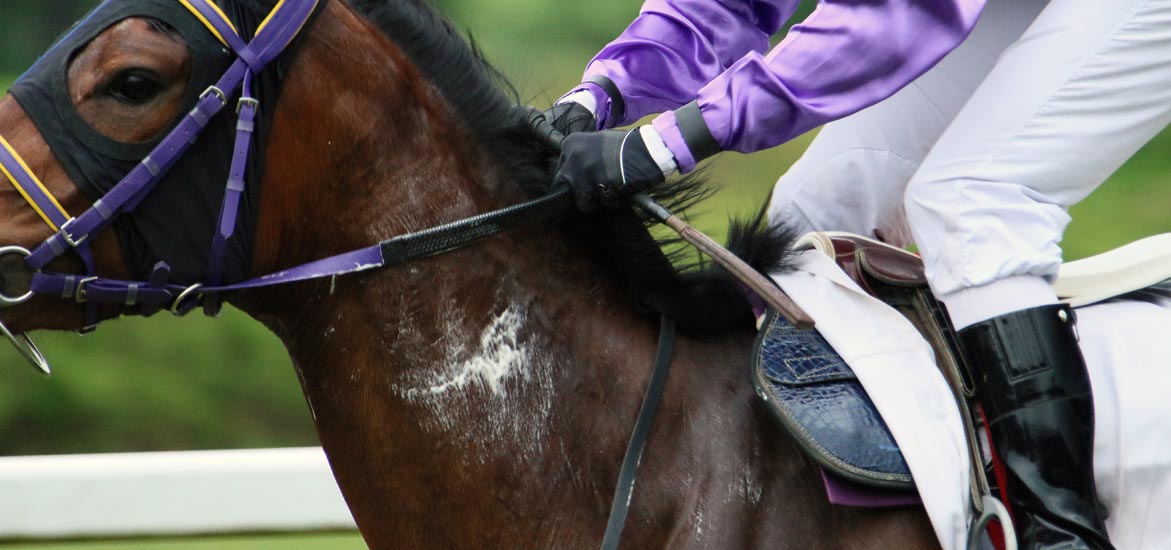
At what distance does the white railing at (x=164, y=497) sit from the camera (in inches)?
148

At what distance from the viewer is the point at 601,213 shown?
190 centimetres

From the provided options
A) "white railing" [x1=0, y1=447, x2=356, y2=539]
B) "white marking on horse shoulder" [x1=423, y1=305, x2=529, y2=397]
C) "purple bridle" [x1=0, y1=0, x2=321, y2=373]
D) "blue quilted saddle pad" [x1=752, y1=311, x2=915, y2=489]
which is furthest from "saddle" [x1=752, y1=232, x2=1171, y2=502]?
"white railing" [x1=0, y1=447, x2=356, y2=539]

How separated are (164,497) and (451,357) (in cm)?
239

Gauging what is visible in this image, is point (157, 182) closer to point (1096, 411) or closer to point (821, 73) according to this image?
point (821, 73)

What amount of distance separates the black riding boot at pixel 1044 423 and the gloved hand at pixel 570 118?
73cm

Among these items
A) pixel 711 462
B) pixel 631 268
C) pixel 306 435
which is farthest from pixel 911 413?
pixel 306 435

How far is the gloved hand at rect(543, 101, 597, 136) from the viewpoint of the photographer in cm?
197

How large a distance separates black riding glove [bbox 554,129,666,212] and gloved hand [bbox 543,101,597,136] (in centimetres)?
14

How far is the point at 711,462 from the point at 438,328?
47cm

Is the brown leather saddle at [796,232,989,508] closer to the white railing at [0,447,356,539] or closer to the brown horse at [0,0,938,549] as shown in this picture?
the brown horse at [0,0,938,549]

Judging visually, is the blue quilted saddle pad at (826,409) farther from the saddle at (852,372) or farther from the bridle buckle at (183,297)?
the bridle buckle at (183,297)

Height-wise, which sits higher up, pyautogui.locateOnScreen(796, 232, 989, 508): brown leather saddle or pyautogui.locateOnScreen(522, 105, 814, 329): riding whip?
pyautogui.locateOnScreen(522, 105, 814, 329): riding whip

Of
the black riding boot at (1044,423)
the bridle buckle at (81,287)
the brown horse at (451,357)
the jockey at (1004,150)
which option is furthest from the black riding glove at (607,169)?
the bridle buckle at (81,287)

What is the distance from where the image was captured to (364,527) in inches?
71.7
